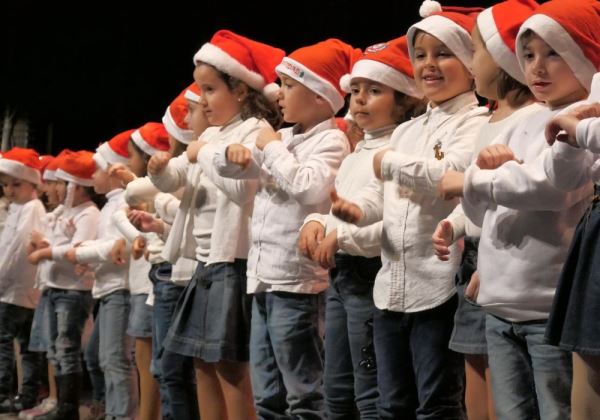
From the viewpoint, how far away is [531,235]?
79.3 inches

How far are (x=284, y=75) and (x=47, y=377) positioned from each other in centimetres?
333

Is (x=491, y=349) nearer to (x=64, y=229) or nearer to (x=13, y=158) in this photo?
(x=64, y=229)

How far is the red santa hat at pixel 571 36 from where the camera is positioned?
2.01 m

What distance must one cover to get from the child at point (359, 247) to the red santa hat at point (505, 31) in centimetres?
49

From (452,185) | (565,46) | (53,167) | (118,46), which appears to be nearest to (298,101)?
(452,185)

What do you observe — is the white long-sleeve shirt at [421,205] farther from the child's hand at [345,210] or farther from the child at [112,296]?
the child at [112,296]

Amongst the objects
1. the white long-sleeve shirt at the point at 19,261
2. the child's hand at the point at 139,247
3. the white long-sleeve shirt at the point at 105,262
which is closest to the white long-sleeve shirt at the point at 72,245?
the white long-sleeve shirt at the point at 105,262

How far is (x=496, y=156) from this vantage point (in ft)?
6.59

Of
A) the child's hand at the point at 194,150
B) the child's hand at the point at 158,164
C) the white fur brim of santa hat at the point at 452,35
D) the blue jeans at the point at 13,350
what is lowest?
the blue jeans at the point at 13,350

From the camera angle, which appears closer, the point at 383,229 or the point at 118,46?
the point at 383,229

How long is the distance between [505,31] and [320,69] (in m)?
0.88

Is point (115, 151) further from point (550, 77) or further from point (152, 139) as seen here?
point (550, 77)

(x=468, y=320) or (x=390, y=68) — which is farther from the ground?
(x=390, y=68)

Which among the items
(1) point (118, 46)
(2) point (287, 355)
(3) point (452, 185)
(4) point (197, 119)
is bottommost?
(2) point (287, 355)
